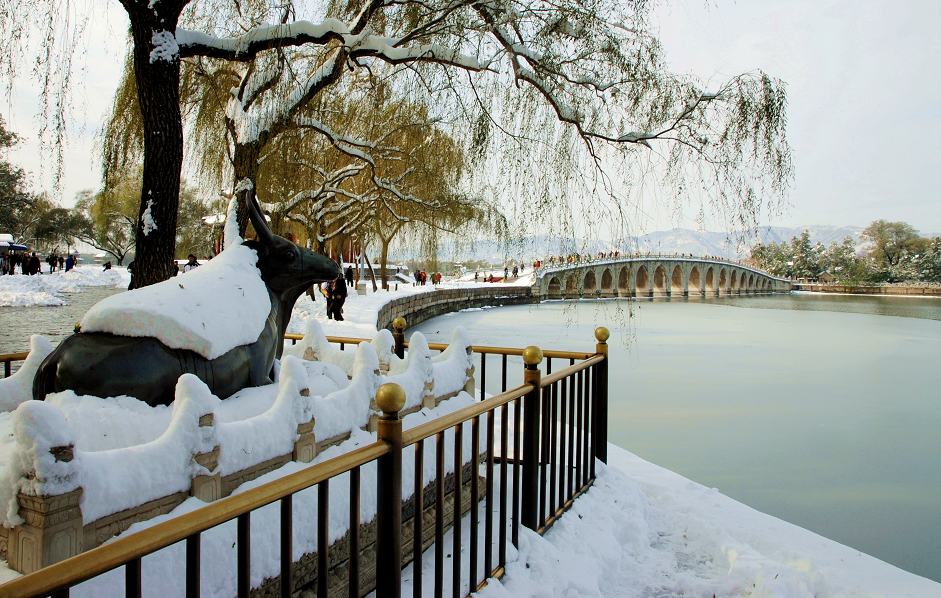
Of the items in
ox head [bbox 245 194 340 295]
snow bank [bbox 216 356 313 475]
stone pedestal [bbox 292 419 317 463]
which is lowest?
stone pedestal [bbox 292 419 317 463]

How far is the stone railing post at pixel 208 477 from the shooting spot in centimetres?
238

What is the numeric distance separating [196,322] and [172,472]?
103 cm

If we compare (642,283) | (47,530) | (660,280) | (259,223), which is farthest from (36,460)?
(642,283)

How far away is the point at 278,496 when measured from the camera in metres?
1.49

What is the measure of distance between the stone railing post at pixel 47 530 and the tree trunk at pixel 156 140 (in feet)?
9.99

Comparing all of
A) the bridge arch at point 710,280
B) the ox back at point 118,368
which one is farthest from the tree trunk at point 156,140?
the bridge arch at point 710,280

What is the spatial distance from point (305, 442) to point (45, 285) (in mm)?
25507

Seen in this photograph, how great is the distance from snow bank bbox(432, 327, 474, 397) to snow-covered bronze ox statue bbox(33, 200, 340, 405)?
1186mm

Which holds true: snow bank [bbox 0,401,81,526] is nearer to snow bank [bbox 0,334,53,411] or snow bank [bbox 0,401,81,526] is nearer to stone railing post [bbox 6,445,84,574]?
stone railing post [bbox 6,445,84,574]

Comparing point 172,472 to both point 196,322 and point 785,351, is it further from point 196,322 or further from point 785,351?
point 785,351

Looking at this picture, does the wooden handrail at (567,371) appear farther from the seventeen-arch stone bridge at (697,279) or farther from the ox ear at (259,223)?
the seventeen-arch stone bridge at (697,279)

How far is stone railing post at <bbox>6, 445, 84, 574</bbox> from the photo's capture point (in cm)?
186

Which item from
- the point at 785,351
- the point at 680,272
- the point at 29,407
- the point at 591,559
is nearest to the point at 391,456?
the point at 29,407

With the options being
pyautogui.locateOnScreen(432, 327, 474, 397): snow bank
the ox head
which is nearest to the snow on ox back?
the ox head
